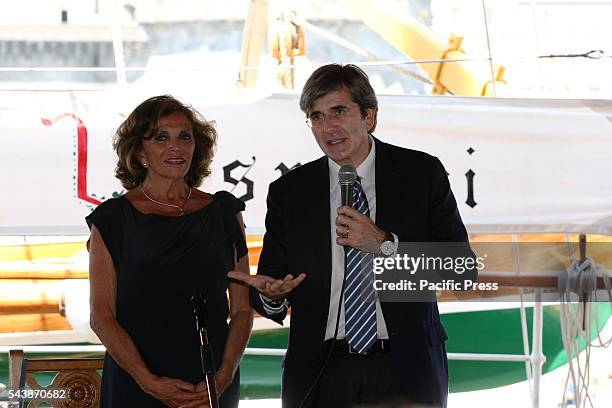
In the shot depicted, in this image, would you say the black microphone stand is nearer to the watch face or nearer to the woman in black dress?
the woman in black dress

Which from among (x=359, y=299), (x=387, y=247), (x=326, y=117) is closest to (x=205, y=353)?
(x=359, y=299)

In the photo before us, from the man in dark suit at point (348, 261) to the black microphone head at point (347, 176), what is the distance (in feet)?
0.24

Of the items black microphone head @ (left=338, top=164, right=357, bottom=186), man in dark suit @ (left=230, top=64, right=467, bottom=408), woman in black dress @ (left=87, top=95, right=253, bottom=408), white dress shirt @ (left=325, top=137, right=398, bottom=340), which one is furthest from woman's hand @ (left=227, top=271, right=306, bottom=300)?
woman in black dress @ (left=87, top=95, right=253, bottom=408)

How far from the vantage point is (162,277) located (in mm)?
3004

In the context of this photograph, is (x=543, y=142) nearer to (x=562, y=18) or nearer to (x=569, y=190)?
(x=569, y=190)

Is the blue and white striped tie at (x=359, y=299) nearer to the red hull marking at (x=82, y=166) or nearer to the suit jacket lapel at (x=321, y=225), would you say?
the suit jacket lapel at (x=321, y=225)

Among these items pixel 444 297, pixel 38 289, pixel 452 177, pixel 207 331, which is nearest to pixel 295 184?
pixel 207 331

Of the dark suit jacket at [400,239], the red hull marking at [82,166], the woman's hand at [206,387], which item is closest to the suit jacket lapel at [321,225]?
the dark suit jacket at [400,239]

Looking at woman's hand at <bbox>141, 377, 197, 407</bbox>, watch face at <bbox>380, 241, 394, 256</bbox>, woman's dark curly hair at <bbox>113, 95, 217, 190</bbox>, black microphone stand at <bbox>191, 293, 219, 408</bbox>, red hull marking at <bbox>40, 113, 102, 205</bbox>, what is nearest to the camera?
watch face at <bbox>380, 241, 394, 256</bbox>

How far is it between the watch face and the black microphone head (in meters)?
0.17

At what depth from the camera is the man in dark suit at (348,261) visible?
2689 millimetres

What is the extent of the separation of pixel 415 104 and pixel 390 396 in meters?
1.96

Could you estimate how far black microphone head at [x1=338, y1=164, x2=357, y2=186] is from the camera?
8.59ft

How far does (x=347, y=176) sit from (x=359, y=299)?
32 cm
